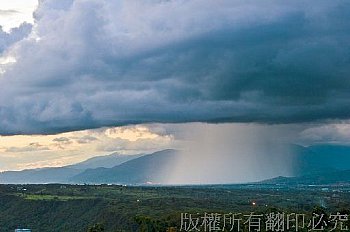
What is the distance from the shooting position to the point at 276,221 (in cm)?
11594

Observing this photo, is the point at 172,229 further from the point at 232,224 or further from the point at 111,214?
the point at 111,214

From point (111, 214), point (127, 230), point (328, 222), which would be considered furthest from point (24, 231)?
point (328, 222)

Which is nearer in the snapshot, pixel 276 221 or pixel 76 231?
pixel 276 221

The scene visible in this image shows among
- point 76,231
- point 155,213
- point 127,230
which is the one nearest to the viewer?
point 127,230

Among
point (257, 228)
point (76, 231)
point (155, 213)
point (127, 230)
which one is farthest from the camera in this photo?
point (76, 231)

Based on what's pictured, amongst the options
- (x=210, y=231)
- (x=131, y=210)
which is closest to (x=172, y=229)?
(x=210, y=231)

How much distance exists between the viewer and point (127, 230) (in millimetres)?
173875

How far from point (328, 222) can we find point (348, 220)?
17.8ft

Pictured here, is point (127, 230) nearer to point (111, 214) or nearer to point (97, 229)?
point (111, 214)

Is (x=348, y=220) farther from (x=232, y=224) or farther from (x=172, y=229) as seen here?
(x=172, y=229)

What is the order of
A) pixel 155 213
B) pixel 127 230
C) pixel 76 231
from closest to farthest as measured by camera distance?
pixel 127 230, pixel 155 213, pixel 76 231

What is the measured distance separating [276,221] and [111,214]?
309 feet

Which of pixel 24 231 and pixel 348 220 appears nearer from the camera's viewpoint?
pixel 348 220

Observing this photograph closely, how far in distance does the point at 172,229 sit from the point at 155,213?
6541 cm
